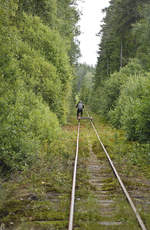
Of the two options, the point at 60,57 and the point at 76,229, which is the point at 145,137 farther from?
the point at 60,57

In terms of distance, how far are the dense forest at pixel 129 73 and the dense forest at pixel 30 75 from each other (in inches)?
179

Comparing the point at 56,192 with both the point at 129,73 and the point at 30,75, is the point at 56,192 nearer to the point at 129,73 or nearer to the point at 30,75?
the point at 30,75

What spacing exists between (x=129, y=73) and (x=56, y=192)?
75.6ft

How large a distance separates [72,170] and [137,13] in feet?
93.1

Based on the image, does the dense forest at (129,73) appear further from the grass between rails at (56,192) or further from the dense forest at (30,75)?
the dense forest at (30,75)

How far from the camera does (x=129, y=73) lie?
28.0m

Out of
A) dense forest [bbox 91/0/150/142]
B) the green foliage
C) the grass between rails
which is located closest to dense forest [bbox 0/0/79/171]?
the grass between rails

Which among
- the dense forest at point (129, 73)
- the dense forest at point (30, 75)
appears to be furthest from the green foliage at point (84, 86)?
the dense forest at point (30, 75)

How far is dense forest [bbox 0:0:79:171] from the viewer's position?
8.99m

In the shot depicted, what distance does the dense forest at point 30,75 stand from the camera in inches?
354

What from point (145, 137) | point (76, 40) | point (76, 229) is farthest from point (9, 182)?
point (76, 40)

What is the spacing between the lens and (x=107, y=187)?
708 centimetres

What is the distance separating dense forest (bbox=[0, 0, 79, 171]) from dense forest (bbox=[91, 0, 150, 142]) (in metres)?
4.53

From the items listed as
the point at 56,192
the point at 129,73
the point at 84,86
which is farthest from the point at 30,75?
the point at 84,86
